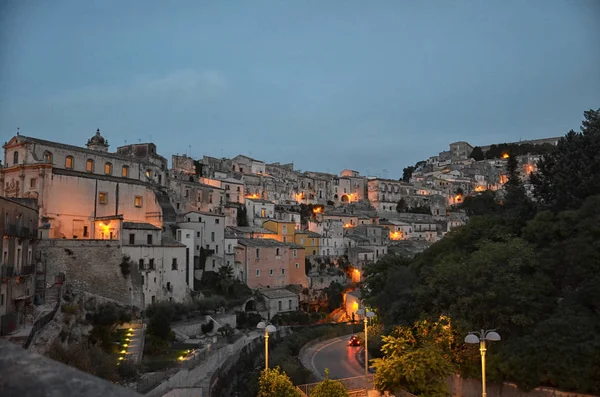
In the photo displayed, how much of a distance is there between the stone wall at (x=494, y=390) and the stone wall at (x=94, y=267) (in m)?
21.2

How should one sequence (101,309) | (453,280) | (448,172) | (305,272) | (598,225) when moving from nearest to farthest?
(598,225) < (453,280) < (101,309) < (305,272) < (448,172)

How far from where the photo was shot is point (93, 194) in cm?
4075

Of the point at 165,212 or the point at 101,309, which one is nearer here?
the point at 101,309

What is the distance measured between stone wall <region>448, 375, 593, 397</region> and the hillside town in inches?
736

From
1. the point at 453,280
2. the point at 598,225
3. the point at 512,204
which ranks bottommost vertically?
the point at 453,280

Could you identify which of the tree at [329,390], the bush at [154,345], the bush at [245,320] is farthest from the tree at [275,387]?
the bush at [245,320]

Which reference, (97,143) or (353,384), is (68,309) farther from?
(97,143)

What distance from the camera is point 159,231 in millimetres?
36531

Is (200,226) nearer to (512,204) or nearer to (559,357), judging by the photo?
(512,204)

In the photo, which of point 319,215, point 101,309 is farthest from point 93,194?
point 319,215

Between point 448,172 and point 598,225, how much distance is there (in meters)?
91.8

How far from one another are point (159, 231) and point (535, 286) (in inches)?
1031

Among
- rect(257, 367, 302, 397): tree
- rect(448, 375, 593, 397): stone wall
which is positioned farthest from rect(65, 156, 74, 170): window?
rect(448, 375, 593, 397): stone wall

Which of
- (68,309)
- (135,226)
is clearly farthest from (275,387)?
(135,226)
